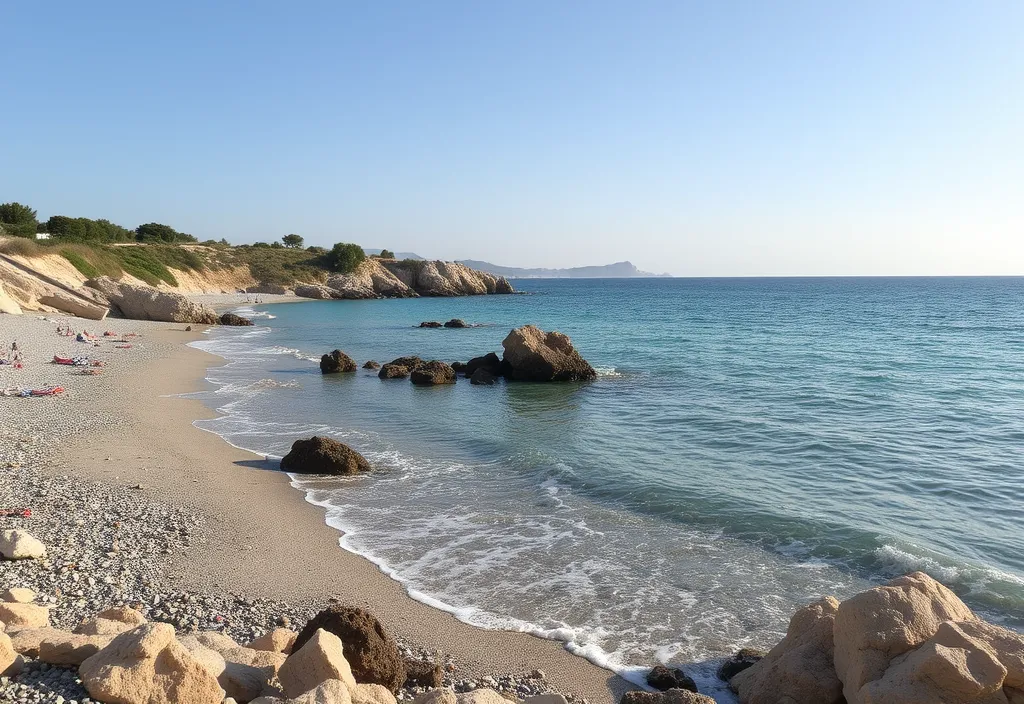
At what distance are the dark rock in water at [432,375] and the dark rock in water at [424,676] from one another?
68.6 ft

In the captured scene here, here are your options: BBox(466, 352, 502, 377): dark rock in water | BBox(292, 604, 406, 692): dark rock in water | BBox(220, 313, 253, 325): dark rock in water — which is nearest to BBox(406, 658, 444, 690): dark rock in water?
BBox(292, 604, 406, 692): dark rock in water

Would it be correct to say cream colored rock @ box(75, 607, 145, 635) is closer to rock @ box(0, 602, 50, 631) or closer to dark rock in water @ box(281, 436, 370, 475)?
rock @ box(0, 602, 50, 631)

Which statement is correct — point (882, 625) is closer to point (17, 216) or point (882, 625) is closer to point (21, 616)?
point (21, 616)

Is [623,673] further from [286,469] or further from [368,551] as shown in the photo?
[286,469]

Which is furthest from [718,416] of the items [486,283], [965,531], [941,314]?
[486,283]

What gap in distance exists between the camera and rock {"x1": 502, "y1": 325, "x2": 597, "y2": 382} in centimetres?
2875

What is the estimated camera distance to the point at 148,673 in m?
5.24

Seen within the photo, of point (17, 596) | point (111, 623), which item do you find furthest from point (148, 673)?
point (17, 596)

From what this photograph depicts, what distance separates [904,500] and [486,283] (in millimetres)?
112603

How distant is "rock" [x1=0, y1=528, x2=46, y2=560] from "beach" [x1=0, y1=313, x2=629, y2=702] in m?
0.18

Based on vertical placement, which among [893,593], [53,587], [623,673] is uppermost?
[893,593]

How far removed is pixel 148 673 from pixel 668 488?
1030 centimetres

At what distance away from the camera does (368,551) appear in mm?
10570

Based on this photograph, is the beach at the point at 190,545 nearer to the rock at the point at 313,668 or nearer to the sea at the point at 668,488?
the sea at the point at 668,488
